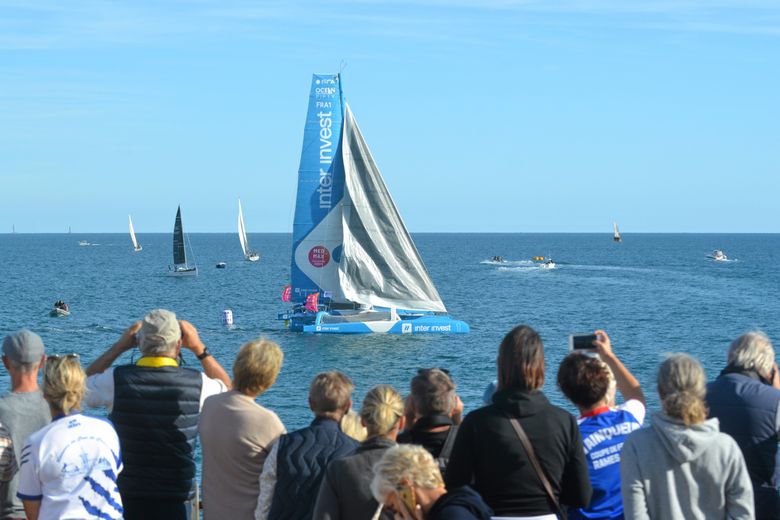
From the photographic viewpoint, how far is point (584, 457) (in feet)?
16.5

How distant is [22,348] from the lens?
5418 millimetres

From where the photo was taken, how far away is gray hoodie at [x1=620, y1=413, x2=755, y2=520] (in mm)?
4855

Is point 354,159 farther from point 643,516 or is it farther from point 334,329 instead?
point 643,516

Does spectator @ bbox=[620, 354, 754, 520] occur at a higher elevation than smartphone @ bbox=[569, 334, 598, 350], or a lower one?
lower

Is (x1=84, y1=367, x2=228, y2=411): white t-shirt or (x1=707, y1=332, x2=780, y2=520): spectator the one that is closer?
(x1=707, y1=332, x2=780, y2=520): spectator

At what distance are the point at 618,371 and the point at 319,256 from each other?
3595cm

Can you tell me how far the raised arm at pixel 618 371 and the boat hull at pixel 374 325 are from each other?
109 ft

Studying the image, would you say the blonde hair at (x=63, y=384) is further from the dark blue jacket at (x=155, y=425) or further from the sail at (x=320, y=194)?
the sail at (x=320, y=194)

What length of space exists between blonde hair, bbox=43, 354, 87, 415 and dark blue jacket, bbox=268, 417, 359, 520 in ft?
3.38

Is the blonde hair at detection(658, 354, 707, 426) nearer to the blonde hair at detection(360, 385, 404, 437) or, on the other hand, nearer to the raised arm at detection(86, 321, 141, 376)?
the blonde hair at detection(360, 385, 404, 437)

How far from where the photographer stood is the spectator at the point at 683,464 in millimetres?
A: 4832

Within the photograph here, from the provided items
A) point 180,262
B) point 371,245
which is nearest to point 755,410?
point 371,245

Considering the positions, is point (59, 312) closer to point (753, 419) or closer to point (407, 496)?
point (753, 419)

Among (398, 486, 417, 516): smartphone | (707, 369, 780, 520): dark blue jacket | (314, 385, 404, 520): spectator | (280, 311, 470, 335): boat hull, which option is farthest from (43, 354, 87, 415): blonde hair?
(280, 311, 470, 335): boat hull
